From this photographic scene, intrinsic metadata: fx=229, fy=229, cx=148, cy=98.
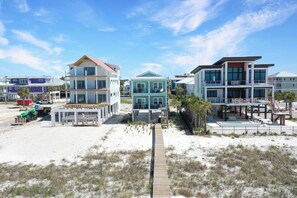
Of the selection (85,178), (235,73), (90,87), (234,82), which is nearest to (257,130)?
(234,82)

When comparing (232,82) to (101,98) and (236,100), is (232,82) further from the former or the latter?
(101,98)

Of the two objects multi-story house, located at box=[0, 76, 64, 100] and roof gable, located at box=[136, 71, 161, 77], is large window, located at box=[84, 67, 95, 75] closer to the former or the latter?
roof gable, located at box=[136, 71, 161, 77]

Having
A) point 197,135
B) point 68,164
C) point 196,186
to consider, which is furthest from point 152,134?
point 196,186

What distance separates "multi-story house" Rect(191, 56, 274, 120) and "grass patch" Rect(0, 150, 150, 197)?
1801 cm

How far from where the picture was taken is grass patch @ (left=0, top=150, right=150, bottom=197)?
12586mm

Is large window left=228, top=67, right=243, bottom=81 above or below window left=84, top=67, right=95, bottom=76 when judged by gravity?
below

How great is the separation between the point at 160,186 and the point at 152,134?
1297cm

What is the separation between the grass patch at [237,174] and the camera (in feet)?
40.8

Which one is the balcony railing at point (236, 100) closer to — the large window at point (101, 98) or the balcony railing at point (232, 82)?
the balcony railing at point (232, 82)

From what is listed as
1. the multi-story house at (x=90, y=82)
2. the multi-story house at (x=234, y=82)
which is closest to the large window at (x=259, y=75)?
the multi-story house at (x=234, y=82)

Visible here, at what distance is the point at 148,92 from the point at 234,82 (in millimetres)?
12326

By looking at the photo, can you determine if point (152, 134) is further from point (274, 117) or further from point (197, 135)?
point (274, 117)

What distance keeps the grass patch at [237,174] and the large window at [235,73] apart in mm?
16301

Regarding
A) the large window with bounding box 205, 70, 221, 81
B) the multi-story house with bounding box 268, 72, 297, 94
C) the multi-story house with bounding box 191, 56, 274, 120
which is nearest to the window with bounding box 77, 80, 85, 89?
the multi-story house with bounding box 191, 56, 274, 120
